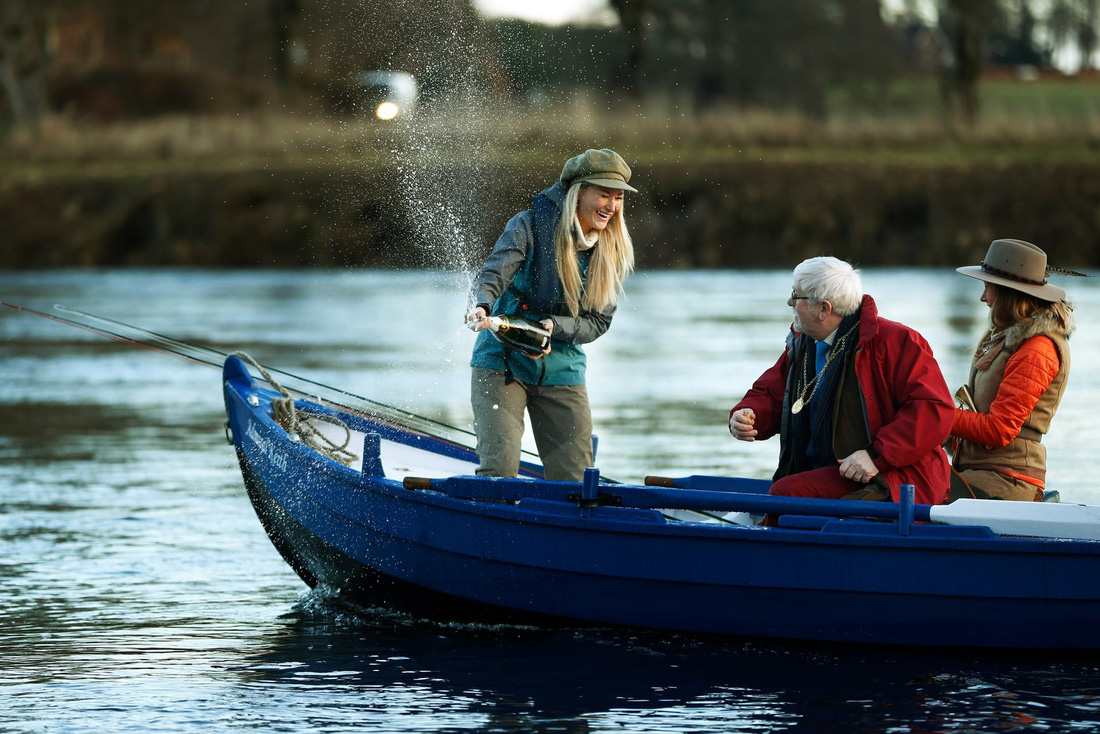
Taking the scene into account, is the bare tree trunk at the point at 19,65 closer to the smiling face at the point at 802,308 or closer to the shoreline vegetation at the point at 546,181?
the shoreline vegetation at the point at 546,181

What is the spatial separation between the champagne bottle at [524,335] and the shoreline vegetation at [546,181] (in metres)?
21.3

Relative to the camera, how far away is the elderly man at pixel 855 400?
5.91 m

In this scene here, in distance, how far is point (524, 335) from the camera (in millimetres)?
6590

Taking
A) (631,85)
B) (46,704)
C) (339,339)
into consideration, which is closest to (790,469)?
(46,704)

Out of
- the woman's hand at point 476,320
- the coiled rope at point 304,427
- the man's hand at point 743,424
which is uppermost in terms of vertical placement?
the woman's hand at point 476,320

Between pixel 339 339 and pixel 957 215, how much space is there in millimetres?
13977

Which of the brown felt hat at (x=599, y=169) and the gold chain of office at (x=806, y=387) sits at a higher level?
the brown felt hat at (x=599, y=169)

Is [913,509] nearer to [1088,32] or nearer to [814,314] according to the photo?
[814,314]

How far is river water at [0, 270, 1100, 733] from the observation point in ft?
18.0

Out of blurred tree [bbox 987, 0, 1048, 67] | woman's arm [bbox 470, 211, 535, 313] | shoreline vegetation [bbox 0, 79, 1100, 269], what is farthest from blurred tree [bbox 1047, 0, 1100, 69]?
woman's arm [bbox 470, 211, 535, 313]

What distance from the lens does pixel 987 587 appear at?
582 cm

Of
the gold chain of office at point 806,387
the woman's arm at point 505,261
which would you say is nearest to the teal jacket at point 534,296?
the woman's arm at point 505,261

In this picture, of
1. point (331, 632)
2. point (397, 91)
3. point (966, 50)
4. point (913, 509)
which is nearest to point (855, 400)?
point (913, 509)

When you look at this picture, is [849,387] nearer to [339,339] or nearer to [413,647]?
[413,647]
